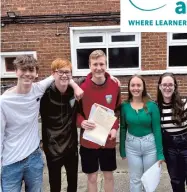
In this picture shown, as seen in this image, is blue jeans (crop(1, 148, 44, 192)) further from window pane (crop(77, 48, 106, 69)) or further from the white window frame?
the white window frame

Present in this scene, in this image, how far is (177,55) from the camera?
713cm

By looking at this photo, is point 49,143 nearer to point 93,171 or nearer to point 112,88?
point 93,171

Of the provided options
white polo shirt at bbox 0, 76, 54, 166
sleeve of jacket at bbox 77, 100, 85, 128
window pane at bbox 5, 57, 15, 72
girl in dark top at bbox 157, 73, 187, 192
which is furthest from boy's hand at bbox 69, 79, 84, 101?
window pane at bbox 5, 57, 15, 72

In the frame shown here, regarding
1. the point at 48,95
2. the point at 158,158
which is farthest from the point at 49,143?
the point at 158,158

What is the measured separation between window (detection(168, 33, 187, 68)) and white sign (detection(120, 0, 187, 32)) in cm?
317

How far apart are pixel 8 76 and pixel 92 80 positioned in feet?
15.7

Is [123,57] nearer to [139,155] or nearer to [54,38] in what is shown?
[54,38]

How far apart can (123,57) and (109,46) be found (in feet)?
1.45

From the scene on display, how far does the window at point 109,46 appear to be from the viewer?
7.07 metres

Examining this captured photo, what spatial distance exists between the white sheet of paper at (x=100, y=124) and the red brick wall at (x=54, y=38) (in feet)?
13.9

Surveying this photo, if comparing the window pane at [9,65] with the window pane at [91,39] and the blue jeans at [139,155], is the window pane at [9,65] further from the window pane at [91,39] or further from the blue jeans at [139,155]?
the blue jeans at [139,155]

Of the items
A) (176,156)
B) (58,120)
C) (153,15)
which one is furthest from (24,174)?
(153,15)

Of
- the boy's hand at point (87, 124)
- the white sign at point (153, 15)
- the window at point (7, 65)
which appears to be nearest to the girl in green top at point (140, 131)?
the boy's hand at point (87, 124)

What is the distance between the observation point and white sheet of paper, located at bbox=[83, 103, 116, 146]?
296 cm
